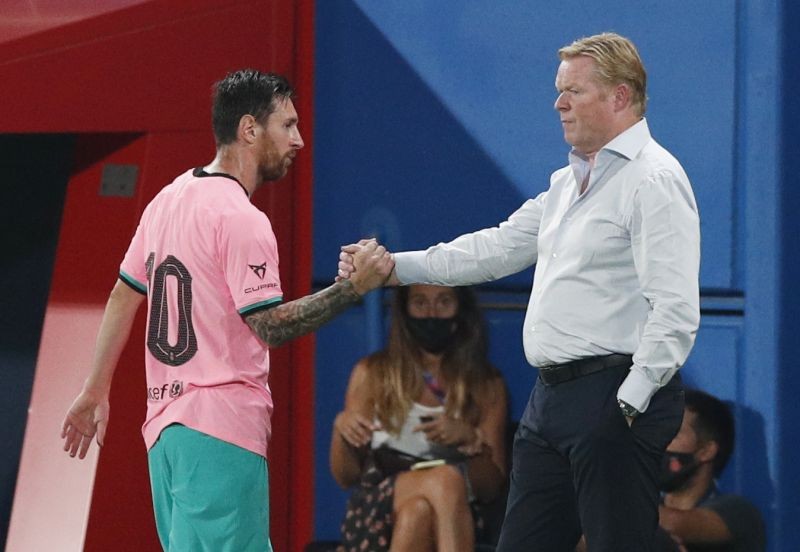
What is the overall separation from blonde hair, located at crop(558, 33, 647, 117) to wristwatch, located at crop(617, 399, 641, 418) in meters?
0.74

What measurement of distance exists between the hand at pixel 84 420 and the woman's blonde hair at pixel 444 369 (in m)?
1.30

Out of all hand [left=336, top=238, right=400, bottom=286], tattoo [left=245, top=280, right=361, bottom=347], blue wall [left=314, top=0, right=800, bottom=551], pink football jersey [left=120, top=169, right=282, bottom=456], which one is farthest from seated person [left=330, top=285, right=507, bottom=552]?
pink football jersey [left=120, top=169, right=282, bottom=456]

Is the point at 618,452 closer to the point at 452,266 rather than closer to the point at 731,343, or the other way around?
the point at 452,266

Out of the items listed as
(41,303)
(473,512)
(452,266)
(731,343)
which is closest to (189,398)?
(452,266)

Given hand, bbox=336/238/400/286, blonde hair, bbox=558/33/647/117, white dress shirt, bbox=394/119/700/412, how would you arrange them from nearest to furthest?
white dress shirt, bbox=394/119/700/412 → blonde hair, bbox=558/33/647/117 → hand, bbox=336/238/400/286

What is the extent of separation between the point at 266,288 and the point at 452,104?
6.38ft

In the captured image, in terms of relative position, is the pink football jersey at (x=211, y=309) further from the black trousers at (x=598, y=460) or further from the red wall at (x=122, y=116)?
the red wall at (x=122, y=116)

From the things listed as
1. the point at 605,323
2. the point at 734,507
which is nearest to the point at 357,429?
the point at 734,507

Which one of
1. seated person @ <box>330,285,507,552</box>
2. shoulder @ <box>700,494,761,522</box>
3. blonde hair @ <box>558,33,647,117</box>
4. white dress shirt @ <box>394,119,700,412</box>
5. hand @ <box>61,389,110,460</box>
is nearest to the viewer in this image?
white dress shirt @ <box>394,119,700,412</box>

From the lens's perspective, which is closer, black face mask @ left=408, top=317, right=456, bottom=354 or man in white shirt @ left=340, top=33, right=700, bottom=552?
man in white shirt @ left=340, top=33, right=700, bottom=552

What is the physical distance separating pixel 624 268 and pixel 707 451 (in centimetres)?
123

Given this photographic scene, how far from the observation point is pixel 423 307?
4938mm

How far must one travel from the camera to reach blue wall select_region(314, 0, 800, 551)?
443 cm

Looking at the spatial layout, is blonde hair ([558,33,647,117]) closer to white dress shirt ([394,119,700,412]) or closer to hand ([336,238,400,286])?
white dress shirt ([394,119,700,412])
